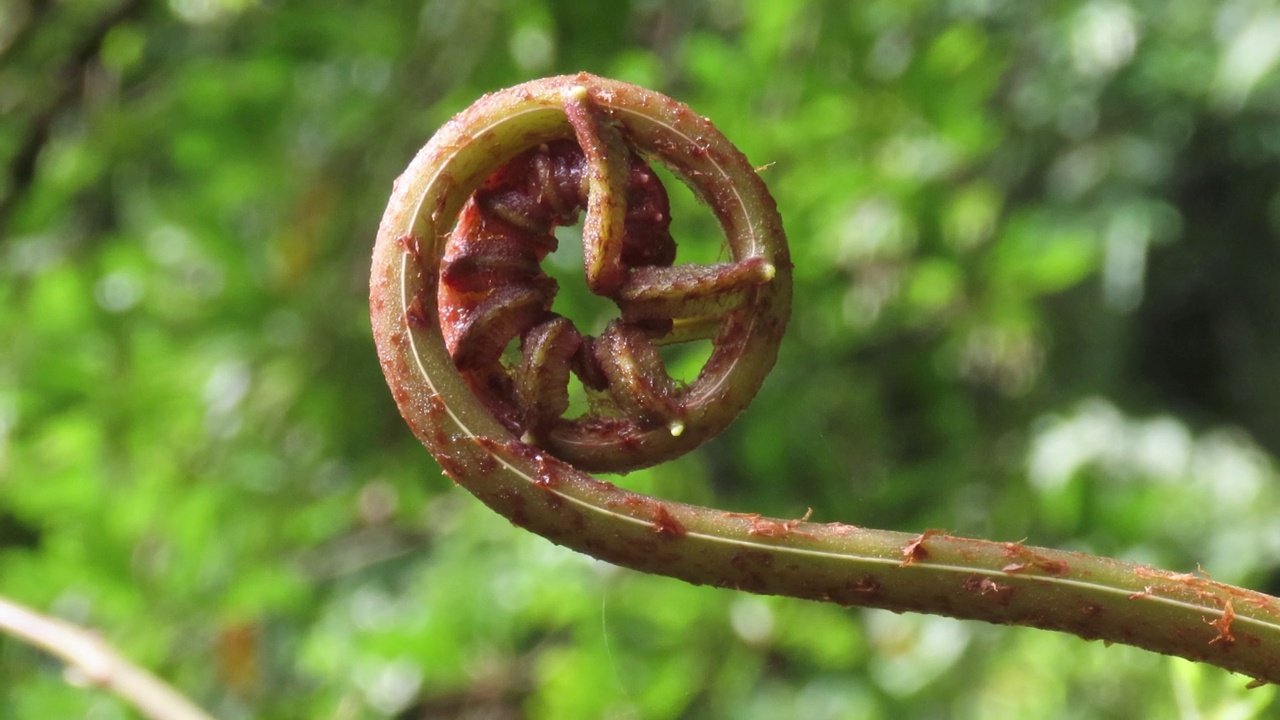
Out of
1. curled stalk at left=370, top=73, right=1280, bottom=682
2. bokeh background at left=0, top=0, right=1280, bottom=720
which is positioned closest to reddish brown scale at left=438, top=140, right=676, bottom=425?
curled stalk at left=370, top=73, right=1280, bottom=682

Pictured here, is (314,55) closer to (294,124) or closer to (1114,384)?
(294,124)

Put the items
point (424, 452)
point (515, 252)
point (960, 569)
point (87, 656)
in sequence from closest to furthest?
point (960, 569)
point (515, 252)
point (87, 656)
point (424, 452)

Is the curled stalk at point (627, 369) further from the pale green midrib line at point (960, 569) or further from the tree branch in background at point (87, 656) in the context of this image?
the tree branch in background at point (87, 656)

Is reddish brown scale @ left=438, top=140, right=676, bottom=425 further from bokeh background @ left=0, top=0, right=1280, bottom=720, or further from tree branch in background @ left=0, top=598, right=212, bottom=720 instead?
→ bokeh background @ left=0, top=0, right=1280, bottom=720

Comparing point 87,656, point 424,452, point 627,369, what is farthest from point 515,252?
point 424,452

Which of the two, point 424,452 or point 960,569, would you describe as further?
point 424,452

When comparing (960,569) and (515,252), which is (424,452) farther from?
(960,569)

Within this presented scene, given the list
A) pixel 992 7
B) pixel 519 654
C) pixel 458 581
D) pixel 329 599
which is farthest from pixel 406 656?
pixel 992 7
